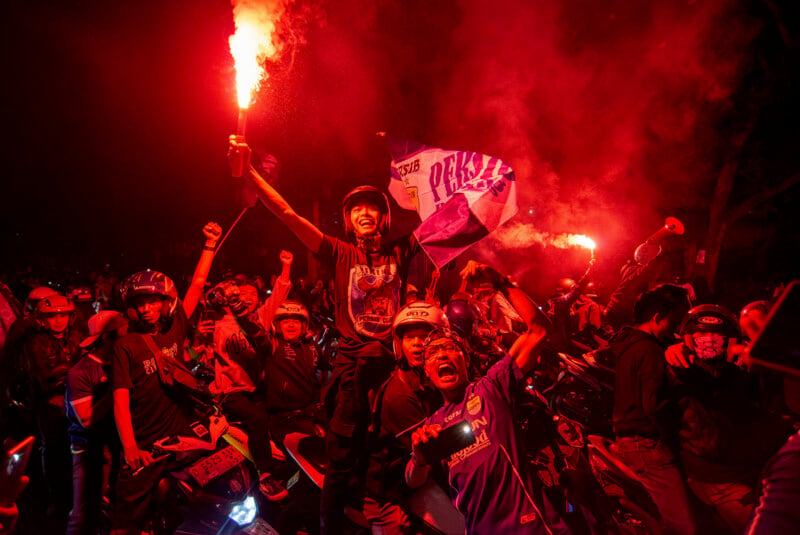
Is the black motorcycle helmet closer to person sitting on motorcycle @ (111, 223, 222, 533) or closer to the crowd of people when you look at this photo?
the crowd of people

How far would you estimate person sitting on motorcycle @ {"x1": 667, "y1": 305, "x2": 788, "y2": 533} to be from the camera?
3688mm

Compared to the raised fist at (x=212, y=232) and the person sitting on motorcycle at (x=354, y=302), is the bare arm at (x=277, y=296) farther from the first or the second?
the person sitting on motorcycle at (x=354, y=302)

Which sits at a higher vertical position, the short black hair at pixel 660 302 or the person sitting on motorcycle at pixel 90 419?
the person sitting on motorcycle at pixel 90 419

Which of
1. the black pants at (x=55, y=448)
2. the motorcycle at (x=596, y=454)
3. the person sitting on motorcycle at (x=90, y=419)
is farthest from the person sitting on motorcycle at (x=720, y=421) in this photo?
the black pants at (x=55, y=448)

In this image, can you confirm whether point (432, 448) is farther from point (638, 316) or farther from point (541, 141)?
point (541, 141)

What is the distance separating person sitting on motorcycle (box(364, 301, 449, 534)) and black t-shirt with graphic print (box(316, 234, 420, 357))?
27cm

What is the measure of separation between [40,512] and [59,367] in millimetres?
1995

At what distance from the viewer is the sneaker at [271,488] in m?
4.68

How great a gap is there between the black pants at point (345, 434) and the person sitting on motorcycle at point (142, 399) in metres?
1.67

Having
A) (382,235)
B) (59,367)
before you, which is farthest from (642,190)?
(59,367)

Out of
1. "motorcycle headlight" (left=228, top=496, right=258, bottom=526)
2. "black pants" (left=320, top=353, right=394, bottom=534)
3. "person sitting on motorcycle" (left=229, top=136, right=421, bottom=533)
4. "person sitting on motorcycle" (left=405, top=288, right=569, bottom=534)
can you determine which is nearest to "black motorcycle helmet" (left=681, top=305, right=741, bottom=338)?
"person sitting on motorcycle" (left=405, top=288, right=569, bottom=534)

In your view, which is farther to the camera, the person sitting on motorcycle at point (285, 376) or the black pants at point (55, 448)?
the black pants at point (55, 448)

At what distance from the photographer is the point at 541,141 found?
1170cm

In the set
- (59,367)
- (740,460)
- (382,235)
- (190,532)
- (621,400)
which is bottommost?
(740,460)
